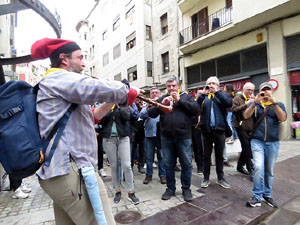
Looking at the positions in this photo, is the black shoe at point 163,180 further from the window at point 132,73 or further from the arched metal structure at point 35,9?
the window at point 132,73

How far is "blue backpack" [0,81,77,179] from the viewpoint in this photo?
111 cm

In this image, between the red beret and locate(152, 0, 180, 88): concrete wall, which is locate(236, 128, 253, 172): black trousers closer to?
the red beret

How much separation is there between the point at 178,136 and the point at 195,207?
1.08 meters

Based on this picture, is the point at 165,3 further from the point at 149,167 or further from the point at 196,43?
the point at 149,167

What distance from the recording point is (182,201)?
3305 millimetres

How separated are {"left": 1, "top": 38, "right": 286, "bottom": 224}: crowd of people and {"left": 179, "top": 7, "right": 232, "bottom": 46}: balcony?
733 cm

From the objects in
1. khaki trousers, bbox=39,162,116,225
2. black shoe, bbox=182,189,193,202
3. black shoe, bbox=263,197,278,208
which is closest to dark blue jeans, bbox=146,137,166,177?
black shoe, bbox=182,189,193,202

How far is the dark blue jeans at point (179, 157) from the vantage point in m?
3.36

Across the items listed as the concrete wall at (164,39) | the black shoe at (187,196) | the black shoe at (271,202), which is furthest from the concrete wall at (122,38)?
the black shoe at (271,202)

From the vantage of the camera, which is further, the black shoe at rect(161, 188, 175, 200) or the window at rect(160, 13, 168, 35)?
the window at rect(160, 13, 168, 35)

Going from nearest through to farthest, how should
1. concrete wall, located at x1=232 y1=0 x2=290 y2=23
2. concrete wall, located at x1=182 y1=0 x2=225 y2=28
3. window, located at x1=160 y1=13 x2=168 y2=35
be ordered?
concrete wall, located at x1=232 y1=0 x2=290 y2=23, concrete wall, located at x1=182 y1=0 x2=225 y2=28, window, located at x1=160 y1=13 x2=168 y2=35

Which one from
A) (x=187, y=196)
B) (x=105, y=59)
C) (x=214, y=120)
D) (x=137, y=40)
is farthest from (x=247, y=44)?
(x=105, y=59)

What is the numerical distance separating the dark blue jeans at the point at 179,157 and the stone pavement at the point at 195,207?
29cm

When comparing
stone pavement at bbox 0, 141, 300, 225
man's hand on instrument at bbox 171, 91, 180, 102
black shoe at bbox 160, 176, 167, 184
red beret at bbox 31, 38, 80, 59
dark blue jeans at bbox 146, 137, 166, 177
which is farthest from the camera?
dark blue jeans at bbox 146, 137, 166, 177
